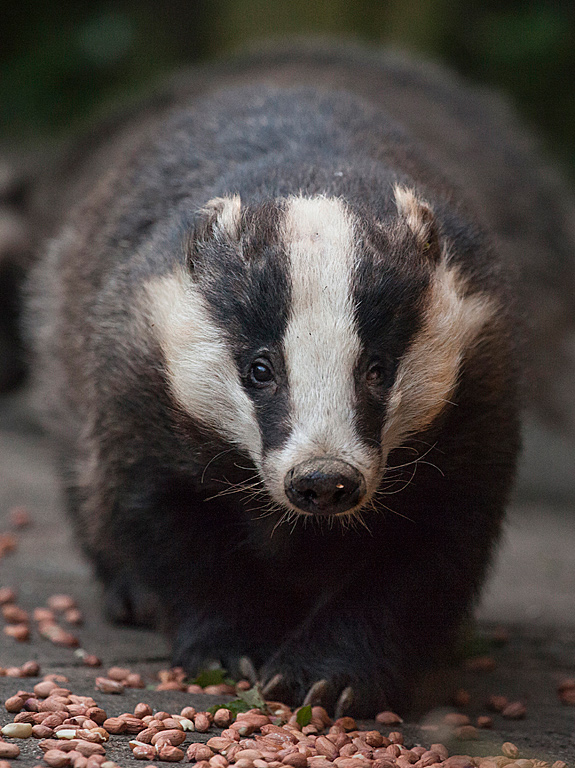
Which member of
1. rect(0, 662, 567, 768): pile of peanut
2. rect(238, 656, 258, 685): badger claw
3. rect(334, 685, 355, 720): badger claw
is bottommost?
rect(0, 662, 567, 768): pile of peanut

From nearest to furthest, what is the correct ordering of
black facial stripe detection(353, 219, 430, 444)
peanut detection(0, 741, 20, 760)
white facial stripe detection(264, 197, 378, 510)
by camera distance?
1. peanut detection(0, 741, 20, 760)
2. white facial stripe detection(264, 197, 378, 510)
3. black facial stripe detection(353, 219, 430, 444)

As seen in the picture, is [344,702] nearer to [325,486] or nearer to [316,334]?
[325,486]

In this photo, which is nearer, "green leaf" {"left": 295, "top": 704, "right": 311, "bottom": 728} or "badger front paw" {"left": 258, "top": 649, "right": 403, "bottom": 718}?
"green leaf" {"left": 295, "top": 704, "right": 311, "bottom": 728}

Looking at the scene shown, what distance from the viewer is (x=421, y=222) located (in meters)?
2.91

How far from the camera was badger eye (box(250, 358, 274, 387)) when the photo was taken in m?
2.66

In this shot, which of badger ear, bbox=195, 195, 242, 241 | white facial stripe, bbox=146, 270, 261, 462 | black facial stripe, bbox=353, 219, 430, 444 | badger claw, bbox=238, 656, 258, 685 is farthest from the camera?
badger claw, bbox=238, 656, 258, 685

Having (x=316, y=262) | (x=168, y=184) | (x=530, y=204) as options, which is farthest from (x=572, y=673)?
(x=530, y=204)

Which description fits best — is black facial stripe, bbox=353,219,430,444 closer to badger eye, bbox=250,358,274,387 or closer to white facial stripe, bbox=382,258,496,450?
white facial stripe, bbox=382,258,496,450

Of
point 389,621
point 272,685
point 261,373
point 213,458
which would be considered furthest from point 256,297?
point 272,685

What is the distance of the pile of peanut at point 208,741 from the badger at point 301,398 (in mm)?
320

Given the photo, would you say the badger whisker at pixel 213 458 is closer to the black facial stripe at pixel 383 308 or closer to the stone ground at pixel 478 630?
the black facial stripe at pixel 383 308

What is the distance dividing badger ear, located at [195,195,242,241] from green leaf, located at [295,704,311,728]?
4.30 ft

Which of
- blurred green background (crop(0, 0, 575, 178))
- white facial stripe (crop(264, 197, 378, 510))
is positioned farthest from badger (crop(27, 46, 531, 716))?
blurred green background (crop(0, 0, 575, 178))

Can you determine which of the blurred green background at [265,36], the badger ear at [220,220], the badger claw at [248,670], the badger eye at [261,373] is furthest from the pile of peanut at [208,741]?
the blurred green background at [265,36]
